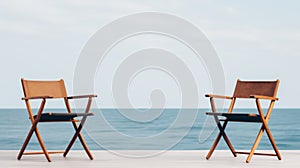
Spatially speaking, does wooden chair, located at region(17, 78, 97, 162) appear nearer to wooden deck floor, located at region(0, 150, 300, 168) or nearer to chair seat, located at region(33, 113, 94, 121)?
chair seat, located at region(33, 113, 94, 121)

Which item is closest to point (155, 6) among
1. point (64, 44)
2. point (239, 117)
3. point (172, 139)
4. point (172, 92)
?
point (64, 44)

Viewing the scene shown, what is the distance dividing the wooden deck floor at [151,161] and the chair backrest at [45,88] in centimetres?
61

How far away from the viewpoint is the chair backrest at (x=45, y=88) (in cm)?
466

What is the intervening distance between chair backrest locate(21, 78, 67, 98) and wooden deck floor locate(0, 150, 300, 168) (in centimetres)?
61

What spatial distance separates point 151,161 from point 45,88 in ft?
4.39

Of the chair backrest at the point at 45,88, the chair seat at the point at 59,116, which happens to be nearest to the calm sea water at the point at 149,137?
the chair backrest at the point at 45,88

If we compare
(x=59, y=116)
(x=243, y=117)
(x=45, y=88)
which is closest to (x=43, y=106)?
(x=59, y=116)

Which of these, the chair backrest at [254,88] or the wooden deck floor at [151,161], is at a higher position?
the chair backrest at [254,88]

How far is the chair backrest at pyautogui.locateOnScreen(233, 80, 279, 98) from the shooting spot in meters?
4.79

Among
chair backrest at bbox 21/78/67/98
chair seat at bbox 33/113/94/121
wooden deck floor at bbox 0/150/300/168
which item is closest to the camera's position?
wooden deck floor at bbox 0/150/300/168

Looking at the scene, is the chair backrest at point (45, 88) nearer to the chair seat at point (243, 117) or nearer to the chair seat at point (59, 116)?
the chair seat at point (59, 116)

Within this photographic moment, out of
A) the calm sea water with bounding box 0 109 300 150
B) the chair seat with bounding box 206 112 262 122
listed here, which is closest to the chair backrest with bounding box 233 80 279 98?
Result: the chair seat with bounding box 206 112 262 122

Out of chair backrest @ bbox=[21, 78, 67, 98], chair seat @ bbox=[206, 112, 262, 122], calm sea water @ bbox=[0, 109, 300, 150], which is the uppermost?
chair backrest @ bbox=[21, 78, 67, 98]

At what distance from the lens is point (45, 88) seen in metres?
4.88
